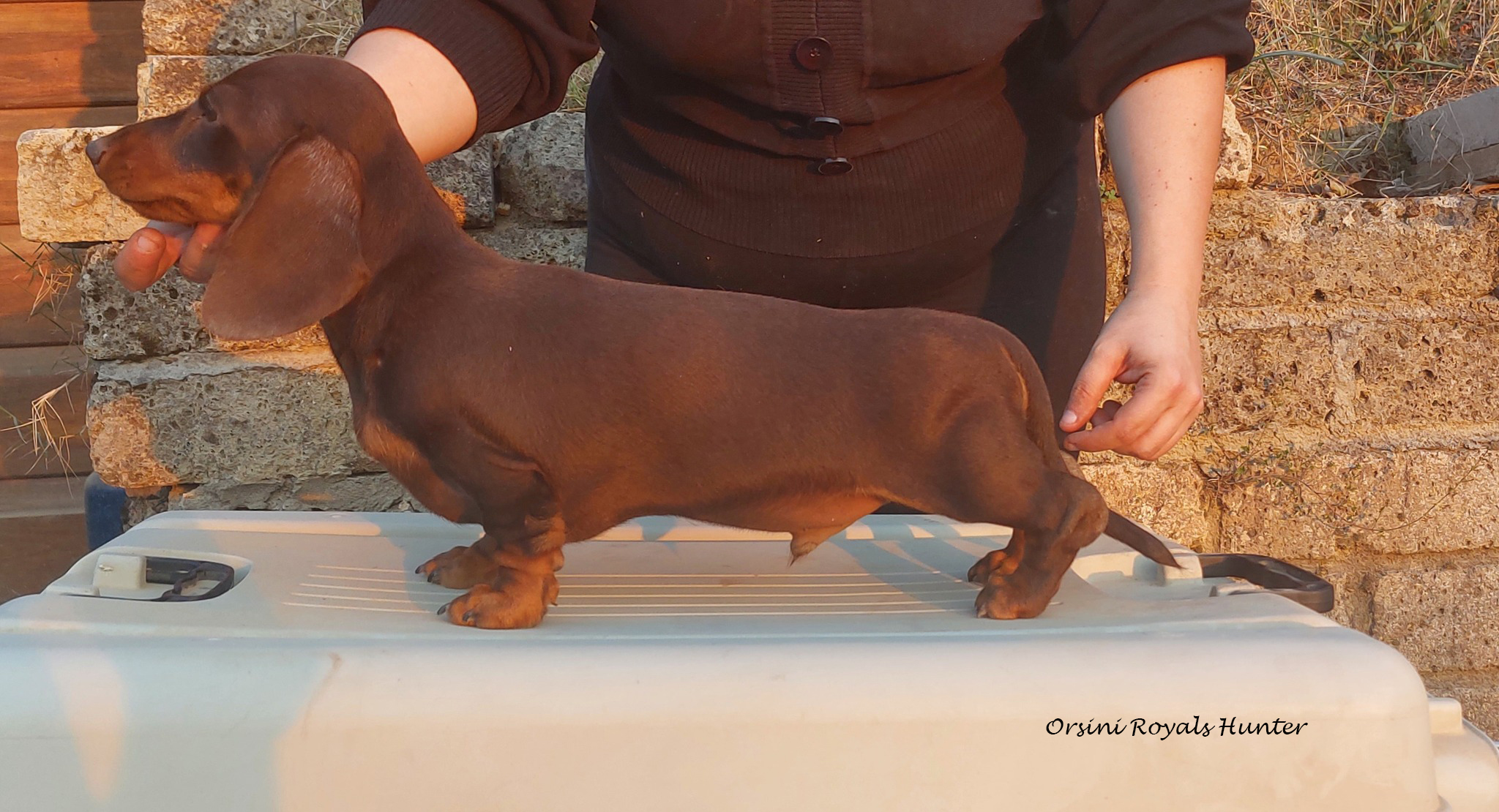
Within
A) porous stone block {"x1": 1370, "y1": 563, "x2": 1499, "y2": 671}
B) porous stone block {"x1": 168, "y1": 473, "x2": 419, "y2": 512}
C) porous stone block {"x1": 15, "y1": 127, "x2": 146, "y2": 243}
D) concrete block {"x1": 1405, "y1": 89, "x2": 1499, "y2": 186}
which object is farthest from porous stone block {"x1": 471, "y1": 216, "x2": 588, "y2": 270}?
concrete block {"x1": 1405, "y1": 89, "x2": 1499, "y2": 186}

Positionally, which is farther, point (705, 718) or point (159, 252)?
point (159, 252)

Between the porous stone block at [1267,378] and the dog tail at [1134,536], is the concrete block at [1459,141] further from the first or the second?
the dog tail at [1134,536]

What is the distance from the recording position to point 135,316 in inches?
81.3

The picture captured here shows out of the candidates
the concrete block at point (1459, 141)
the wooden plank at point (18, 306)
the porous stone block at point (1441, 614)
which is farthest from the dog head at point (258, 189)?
the wooden plank at point (18, 306)

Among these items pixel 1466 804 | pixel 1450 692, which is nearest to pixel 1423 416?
pixel 1450 692

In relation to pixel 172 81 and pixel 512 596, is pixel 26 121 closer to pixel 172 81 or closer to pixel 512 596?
pixel 172 81

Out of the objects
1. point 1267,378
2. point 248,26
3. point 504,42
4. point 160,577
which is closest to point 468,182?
point 248,26

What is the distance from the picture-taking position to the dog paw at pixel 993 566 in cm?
119

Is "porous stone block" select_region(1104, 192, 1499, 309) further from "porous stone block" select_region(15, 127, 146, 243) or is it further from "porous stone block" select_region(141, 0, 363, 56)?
"porous stone block" select_region(15, 127, 146, 243)

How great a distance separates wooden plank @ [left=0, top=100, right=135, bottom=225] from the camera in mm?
3414

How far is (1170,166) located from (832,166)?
1.30ft

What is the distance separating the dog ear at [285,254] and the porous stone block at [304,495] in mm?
1204

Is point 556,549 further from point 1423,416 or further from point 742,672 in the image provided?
point 1423,416

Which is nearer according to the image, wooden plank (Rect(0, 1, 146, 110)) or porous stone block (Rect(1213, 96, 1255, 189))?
porous stone block (Rect(1213, 96, 1255, 189))
